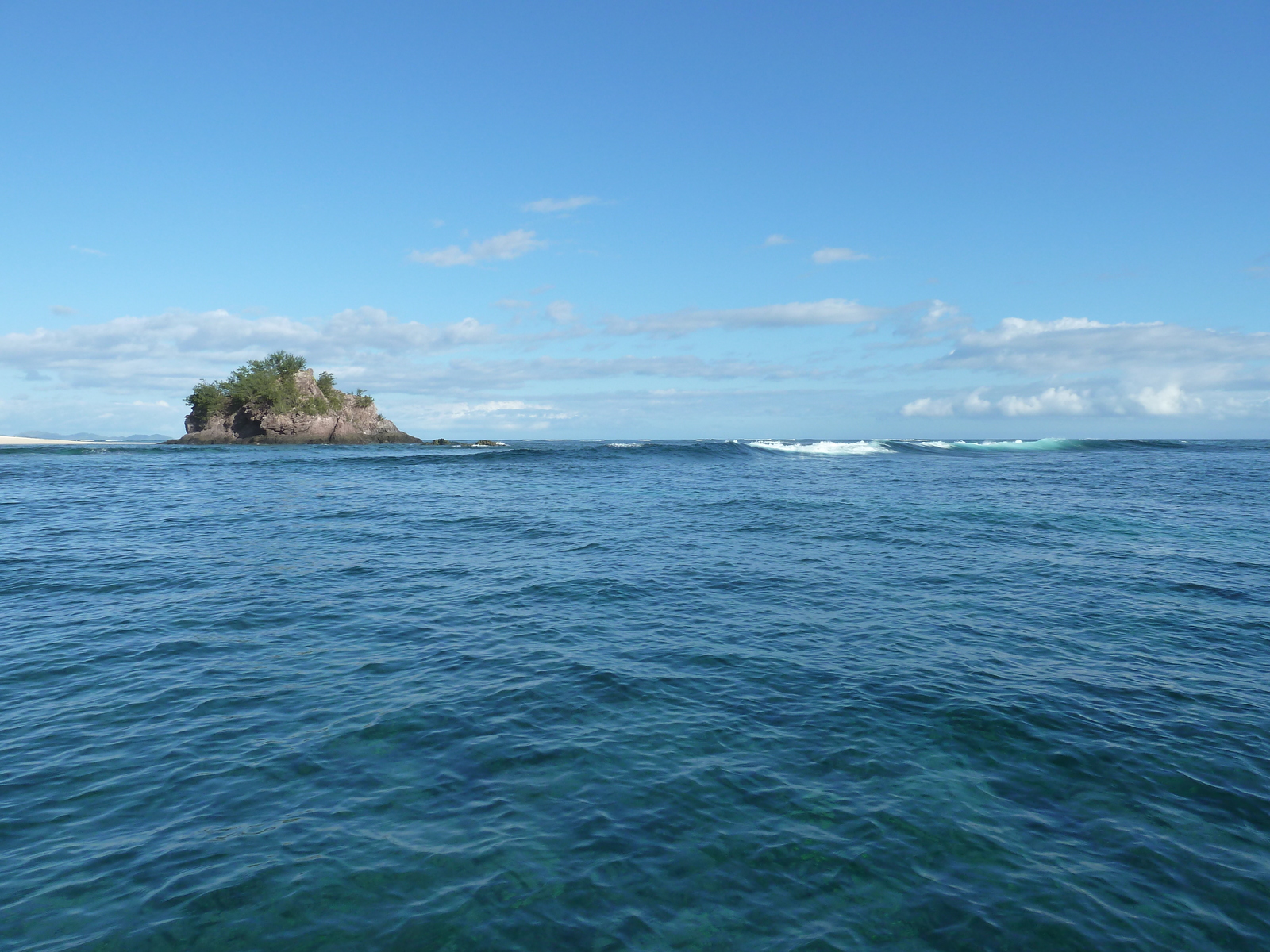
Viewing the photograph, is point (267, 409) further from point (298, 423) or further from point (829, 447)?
point (829, 447)

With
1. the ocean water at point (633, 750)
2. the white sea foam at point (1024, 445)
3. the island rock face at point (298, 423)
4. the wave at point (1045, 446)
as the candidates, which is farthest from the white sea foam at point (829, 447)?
the island rock face at point (298, 423)

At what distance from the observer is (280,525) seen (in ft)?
101

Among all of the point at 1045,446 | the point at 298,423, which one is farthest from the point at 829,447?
the point at 298,423

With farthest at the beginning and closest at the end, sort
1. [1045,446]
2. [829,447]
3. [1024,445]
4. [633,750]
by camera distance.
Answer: [1024,445]
[1045,446]
[829,447]
[633,750]

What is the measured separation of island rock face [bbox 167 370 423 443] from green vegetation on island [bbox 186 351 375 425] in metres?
0.23

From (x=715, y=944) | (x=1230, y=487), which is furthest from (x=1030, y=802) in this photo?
(x=1230, y=487)

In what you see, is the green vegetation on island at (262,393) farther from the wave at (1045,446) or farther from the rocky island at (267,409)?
the wave at (1045,446)

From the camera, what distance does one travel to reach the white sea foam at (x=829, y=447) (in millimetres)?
100062

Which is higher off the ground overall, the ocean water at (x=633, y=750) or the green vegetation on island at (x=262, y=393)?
the green vegetation on island at (x=262, y=393)

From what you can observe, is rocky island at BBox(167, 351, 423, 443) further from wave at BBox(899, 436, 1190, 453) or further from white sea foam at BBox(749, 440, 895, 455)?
wave at BBox(899, 436, 1190, 453)

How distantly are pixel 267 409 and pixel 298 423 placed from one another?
632 cm

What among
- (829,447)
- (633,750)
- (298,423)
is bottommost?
(633,750)

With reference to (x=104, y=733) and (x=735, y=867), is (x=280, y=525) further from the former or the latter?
(x=735, y=867)

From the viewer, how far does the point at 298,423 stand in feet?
426
